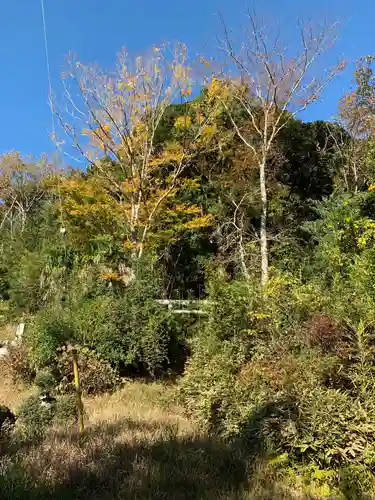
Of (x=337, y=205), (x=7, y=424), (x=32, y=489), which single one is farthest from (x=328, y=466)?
(x=337, y=205)

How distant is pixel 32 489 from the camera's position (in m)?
3.50

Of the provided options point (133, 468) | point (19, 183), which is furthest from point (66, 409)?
point (19, 183)

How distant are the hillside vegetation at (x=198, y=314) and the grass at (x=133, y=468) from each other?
2 centimetres

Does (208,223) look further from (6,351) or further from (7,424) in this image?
(7,424)

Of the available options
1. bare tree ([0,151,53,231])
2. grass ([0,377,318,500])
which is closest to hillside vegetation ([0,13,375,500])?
grass ([0,377,318,500])

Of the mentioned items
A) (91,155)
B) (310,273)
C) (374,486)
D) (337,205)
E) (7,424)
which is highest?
(91,155)

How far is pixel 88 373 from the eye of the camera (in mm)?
9352

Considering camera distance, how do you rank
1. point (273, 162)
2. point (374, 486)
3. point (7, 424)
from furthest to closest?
point (273, 162)
point (7, 424)
point (374, 486)

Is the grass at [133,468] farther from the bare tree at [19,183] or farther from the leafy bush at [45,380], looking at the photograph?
the bare tree at [19,183]

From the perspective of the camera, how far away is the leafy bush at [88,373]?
30.6ft

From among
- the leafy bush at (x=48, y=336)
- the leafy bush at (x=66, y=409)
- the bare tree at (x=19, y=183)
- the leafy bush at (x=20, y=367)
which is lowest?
the leafy bush at (x=66, y=409)

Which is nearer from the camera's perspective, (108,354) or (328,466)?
(328,466)

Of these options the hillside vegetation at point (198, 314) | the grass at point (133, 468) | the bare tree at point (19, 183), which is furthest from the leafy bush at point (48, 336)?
the bare tree at point (19, 183)

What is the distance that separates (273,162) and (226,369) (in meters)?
11.8
